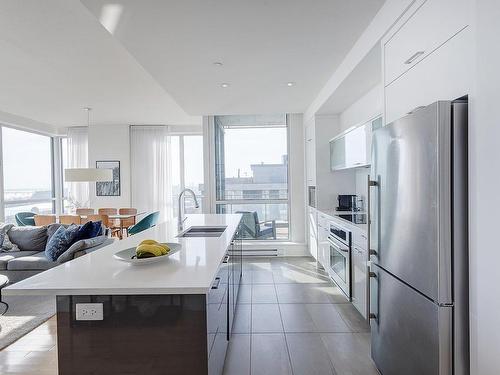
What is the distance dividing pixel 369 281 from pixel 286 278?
7.49 ft

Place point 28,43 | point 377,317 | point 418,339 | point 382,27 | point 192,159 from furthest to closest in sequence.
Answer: point 192,159, point 28,43, point 382,27, point 377,317, point 418,339

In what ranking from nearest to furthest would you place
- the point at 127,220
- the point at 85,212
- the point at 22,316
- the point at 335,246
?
the point at 22,316, the point at 335,246, the point at 127,220, the point at 85,212

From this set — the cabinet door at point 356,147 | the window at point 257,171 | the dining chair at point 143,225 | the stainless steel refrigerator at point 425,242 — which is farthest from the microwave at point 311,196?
the stainless steel refrigerator at point 425,242

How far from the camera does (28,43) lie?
3.11 metres

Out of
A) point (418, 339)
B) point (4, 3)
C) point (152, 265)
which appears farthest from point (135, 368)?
point (4, 3)

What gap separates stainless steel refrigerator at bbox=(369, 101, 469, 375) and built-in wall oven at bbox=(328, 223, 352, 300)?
1141 millimetres

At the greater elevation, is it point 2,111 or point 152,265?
point 2,111

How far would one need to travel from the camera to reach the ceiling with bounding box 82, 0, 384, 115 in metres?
2.21

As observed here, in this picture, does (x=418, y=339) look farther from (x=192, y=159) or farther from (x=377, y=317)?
(x=192, y=159)

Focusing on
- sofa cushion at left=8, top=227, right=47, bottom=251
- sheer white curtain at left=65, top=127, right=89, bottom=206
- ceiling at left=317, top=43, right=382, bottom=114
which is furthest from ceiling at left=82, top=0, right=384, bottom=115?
sheer white curtain at left=65, top=127, right=89, bottom=206

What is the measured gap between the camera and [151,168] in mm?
7250

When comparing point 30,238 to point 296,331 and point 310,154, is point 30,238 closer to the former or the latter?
point 296,331

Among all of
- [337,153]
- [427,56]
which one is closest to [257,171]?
[337,153]

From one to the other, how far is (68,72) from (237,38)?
8.41ft
